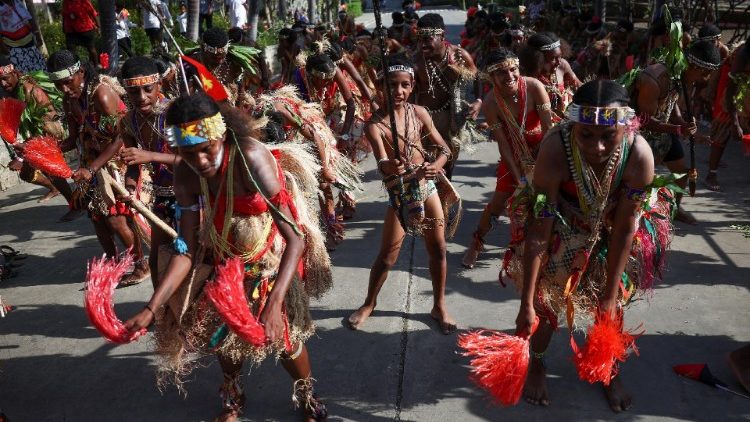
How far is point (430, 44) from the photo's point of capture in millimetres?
5738

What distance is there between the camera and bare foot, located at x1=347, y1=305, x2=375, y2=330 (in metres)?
4.37

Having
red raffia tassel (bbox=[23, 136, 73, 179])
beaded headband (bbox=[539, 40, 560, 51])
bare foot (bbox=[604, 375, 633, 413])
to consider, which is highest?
beaded headband (bbox=[539, 40, 560, 51])

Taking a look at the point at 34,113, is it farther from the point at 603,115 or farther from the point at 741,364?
the point at 741,364

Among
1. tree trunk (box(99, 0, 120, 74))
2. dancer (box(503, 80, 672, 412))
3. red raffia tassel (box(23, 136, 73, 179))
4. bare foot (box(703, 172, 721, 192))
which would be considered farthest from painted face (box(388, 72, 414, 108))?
tree trunk (box(99, 0, 120, 74))

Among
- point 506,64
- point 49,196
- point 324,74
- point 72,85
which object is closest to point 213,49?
point 324,74

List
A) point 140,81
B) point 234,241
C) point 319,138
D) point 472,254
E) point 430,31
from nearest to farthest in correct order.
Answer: point 234,241, point 140,81, point 472,254, point 319,138, point 430,31

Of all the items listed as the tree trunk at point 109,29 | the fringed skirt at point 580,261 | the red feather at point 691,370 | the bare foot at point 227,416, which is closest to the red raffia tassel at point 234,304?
the bare foot at point 227,416

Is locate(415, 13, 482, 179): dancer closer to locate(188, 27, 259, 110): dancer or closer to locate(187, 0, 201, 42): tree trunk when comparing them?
locate(188, 27, 259, 110): dancer

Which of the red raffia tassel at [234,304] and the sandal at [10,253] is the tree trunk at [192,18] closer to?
the sandal at [10,253]

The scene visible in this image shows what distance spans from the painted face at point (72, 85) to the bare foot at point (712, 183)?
6239 millimetres

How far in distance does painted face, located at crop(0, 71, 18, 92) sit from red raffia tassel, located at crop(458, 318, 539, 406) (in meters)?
5.70

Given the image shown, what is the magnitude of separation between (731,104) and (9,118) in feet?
21.2

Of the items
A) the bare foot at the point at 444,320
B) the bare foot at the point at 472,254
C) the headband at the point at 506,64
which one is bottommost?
the bare foot at the point at 444,320

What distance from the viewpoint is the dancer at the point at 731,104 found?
5.58 metres
